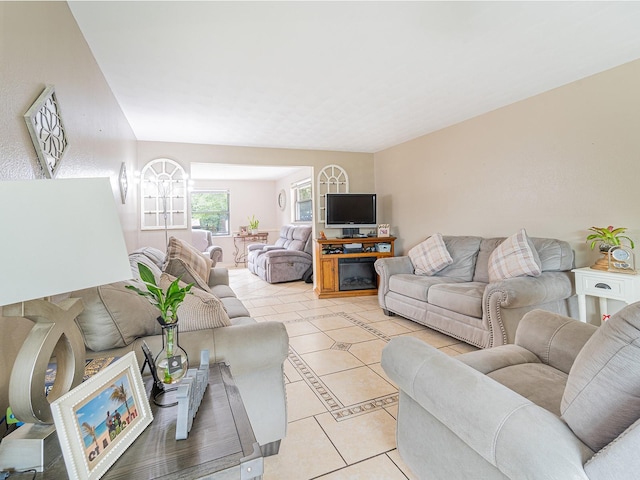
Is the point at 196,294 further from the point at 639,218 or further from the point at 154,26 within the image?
the point at 639,218

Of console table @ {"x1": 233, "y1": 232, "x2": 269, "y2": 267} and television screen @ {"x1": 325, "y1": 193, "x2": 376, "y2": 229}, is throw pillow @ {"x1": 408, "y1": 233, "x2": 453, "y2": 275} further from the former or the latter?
console table @ {"x1": 233, "y1": 232, "x2": 269, "y2": 267}

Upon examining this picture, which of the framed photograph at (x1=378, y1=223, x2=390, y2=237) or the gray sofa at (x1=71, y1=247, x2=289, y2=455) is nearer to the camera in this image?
the gray sofa at (x1=71, y1=247, x2=289, y2=455)

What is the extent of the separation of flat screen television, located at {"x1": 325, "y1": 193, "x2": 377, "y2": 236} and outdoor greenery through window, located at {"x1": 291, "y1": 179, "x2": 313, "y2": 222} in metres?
2.10

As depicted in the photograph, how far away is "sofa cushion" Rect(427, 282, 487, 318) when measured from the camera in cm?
263

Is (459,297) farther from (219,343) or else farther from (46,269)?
(46,269)

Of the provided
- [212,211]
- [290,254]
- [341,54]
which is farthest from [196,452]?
[212,211]

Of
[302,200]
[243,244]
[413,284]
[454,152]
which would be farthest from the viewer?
[243,244]

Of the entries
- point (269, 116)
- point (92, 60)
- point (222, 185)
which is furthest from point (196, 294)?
point (222, 185)

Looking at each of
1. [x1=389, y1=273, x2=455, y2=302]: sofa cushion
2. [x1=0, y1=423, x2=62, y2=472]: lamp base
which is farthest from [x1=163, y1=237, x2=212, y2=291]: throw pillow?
[x1=389, y1=273, x2=455, y2=302]: sofa cushion

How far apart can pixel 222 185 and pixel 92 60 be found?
690 centimetres

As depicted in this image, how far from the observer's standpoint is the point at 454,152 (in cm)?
387

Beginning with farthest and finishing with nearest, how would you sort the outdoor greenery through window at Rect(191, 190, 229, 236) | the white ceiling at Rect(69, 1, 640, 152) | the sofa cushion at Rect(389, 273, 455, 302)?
1. the outdoor greenery through window at Rect(191, 190, 229, 236)
2. the sofa cushion at Rect(389, 273, 455, 302)
3. the white ceiling at Rect(69, 1, 640, 152)

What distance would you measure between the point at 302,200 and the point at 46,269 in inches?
269

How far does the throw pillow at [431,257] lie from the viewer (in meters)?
3.52
